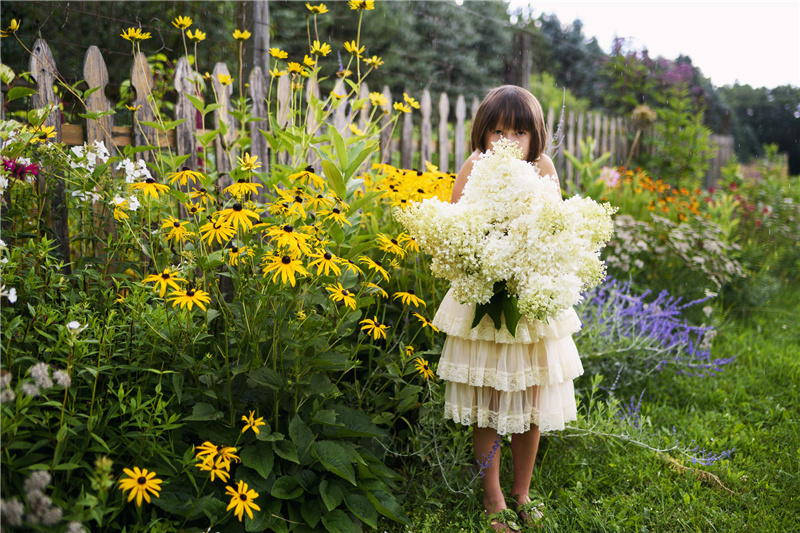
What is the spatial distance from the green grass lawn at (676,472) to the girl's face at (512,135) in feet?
4.02

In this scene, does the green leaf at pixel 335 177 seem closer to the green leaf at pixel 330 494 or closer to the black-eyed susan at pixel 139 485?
the green leaf at pixel 330 494

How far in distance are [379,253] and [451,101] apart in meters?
9.22

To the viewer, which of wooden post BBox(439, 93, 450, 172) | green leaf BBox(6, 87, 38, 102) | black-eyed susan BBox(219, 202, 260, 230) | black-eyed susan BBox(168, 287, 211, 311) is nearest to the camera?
black-eyed susan BBox(168, 287, 211, 311)

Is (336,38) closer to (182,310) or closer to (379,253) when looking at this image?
(379,253)

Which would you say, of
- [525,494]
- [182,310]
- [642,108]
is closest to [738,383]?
[525,494]

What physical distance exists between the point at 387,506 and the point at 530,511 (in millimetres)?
578

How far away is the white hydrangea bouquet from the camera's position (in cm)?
180

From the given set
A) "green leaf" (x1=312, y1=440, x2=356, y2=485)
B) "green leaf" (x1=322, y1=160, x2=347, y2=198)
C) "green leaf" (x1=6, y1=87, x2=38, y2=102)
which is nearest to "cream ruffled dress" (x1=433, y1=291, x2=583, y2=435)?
"green leaf" (x1=312, y1=440, x2=356, y2=485)

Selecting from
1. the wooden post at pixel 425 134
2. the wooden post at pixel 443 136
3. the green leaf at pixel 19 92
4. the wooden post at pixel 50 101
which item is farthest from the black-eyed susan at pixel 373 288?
the wooden post at pixel 443 136

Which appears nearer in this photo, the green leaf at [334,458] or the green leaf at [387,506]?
Result: the green leaf at [334,458]

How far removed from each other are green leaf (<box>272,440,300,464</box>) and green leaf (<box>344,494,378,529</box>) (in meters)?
0.26

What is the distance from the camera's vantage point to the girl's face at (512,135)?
220 centimetres

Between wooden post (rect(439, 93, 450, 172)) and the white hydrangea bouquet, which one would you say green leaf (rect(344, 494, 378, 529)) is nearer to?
the white hydrangea bouquet

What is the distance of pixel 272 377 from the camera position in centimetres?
173
